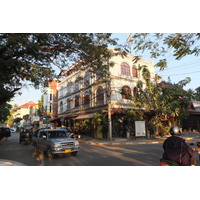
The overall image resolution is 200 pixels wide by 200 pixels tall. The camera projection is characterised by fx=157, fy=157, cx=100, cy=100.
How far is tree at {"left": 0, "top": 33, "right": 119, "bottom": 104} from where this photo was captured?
278 inches

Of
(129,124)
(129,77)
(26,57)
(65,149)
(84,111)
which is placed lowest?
(65,149)

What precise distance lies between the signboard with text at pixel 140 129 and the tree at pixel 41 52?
8.73m

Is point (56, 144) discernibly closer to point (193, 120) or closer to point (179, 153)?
point (179, 153)

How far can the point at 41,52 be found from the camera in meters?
8.63

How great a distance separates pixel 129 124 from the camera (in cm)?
1805

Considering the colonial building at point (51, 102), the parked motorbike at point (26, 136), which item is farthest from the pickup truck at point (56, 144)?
the colonial building at point (51, 102)

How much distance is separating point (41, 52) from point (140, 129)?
42.7 feet

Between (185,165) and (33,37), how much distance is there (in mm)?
7818

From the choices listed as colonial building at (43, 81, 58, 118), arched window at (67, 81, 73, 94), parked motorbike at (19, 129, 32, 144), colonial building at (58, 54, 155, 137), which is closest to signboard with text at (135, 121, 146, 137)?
colonial building at (58, 54, 155, 137)

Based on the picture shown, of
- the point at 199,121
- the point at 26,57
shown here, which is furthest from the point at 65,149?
the point at 199,121

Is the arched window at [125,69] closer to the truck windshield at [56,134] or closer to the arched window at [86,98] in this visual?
the arched window at [86,98]

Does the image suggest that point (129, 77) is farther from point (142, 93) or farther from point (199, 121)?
point (199, 121)

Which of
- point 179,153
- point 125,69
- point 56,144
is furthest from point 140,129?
point 179,153

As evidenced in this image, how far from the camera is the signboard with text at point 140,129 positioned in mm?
17156
